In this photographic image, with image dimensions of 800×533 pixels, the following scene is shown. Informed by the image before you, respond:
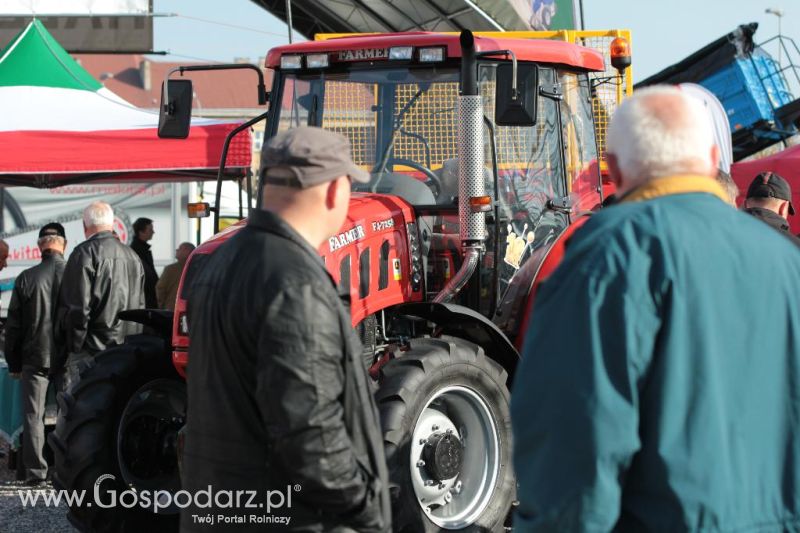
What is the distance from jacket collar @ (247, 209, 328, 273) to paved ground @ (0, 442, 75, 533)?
4.50 m

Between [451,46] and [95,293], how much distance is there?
3.20 meters

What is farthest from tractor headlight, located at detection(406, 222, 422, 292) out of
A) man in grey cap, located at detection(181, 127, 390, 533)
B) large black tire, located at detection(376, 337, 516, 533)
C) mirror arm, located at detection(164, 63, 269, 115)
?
man in grey cap, located at detection(181, 127, 390, 533)

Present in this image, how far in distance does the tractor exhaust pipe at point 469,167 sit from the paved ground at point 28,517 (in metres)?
2.79

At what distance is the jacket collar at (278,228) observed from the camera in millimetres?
2660

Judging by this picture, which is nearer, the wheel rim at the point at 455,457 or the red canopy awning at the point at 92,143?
the wheel rim at the point at 455,457

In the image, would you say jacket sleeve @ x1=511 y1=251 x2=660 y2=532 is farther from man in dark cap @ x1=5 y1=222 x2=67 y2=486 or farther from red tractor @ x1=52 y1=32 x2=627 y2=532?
man in dark cap @ x1=5 y1=222 x2=67 y2=486

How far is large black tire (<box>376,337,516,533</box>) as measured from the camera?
4.96m

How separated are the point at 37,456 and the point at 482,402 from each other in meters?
3.99

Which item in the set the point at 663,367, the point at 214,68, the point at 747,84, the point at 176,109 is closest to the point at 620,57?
the point at 214,68

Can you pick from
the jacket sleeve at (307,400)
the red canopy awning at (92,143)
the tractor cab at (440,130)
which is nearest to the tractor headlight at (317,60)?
the tractor cab at (440,130)

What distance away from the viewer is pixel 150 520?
5.73m

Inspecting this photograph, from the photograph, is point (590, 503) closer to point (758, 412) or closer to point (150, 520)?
point (758, 412)

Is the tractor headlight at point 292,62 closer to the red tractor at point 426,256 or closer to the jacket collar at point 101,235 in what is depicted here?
the red tractor at point 426,256

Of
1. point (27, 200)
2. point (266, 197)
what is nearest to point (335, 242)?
point (266, 197)
